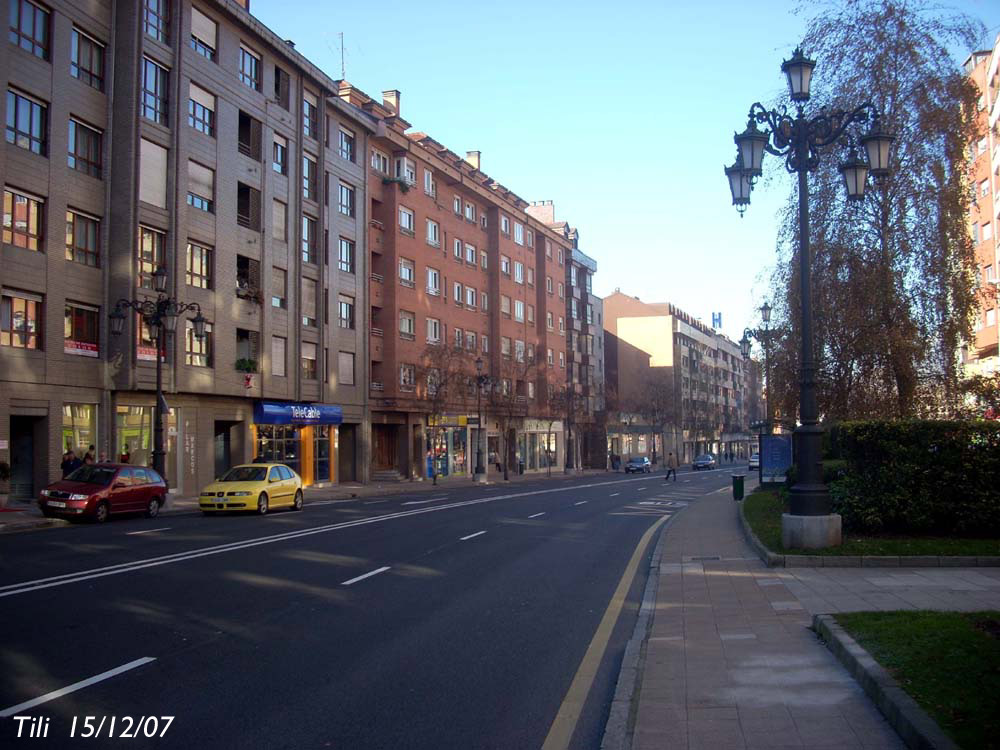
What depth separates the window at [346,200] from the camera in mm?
44938

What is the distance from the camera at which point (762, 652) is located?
7.72 m

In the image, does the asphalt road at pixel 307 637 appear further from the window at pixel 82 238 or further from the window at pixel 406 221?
the window at pixel 406 221

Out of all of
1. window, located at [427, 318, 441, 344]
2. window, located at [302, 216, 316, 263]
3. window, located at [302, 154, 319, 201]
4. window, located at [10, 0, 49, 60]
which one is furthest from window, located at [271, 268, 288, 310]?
window, located at [427, 318, 441, 344]

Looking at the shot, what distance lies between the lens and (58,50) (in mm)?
27953

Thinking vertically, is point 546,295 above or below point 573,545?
above

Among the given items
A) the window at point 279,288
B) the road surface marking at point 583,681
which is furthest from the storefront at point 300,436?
the road surface marking at point 583,681

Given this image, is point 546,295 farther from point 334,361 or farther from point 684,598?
point 684,598

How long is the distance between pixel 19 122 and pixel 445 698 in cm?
2644

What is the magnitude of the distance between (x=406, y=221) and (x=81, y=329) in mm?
24332

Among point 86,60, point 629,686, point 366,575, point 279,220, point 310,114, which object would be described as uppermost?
point 310,114

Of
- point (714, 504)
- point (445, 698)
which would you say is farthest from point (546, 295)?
point (445, 698)

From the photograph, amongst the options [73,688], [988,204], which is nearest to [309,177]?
[988,204]

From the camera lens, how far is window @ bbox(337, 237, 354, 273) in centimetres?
4462

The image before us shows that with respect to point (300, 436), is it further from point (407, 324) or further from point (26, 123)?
point (26, 123)
